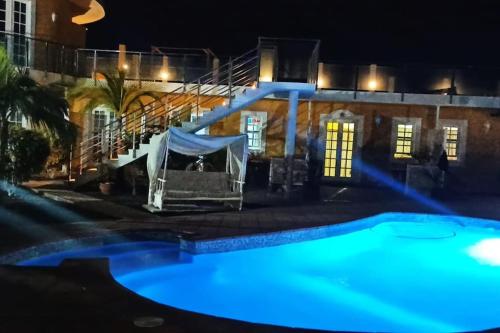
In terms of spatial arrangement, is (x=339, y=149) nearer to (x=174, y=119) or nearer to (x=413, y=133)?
(x=413, y=133)

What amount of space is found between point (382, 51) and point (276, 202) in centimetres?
998

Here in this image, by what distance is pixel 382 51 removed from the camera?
63.7 ft

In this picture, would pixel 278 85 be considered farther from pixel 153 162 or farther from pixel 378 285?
pixel 378 285

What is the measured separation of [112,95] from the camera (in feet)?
44.8

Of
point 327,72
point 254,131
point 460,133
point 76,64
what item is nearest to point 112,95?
point 76,64

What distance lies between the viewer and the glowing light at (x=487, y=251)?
915 centimetres

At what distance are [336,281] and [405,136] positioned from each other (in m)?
10.6

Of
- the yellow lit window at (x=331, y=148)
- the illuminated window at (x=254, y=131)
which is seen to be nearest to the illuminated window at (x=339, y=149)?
the yellow lit window at (x=331, y=148)

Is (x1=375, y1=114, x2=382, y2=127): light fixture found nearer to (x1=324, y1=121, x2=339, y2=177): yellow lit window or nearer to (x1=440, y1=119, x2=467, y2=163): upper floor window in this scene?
(x1=324, y1=121, x2=339, y2=177): yellow lit window

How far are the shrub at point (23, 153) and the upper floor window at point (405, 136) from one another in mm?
11232

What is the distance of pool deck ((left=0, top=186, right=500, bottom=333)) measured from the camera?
4.32 m

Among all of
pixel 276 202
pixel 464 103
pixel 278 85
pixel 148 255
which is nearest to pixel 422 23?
pixel 464 103

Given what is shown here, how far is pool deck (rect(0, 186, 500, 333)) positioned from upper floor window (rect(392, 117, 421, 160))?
232 centimetres

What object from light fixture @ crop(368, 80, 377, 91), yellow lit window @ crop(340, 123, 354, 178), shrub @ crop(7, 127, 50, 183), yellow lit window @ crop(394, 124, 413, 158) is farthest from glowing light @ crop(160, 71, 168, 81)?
yellow lit window @ crop(394, 124, 413, 158)
